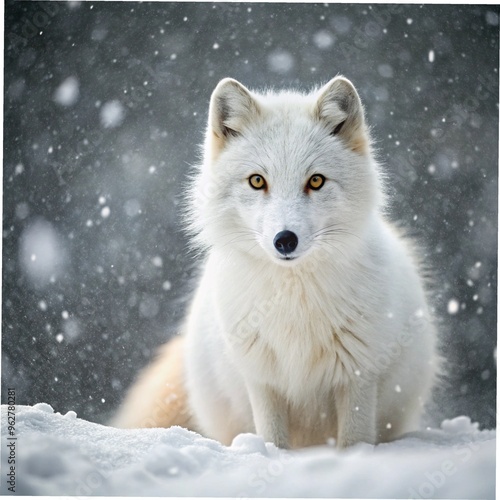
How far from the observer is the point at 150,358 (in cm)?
377

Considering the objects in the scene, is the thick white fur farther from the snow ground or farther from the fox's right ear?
the snow ground

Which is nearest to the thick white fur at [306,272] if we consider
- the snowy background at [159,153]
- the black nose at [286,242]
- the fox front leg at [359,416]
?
the fox front leg at [359,416]

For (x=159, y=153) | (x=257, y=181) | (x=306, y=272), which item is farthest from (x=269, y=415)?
(x=159, y=153)

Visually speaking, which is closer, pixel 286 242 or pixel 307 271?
pixel 286 242

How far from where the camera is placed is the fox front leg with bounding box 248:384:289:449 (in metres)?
2.75

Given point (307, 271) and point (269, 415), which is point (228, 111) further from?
point (269, 415)

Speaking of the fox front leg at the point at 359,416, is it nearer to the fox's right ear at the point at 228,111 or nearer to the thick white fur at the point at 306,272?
the thick white fur at the point at 306,272

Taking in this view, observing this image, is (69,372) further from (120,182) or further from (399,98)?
(399,98)

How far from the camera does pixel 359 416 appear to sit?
2.67 meters

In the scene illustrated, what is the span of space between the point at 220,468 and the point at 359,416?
64 centimetres

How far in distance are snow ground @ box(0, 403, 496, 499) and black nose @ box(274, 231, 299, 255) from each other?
85cm

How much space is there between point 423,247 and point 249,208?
150 centimetres

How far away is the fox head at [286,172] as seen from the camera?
2.46 metres

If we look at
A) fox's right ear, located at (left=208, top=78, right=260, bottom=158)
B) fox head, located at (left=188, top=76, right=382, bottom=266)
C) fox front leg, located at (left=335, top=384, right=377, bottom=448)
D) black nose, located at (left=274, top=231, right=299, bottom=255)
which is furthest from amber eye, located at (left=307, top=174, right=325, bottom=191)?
fox front leg, located at (left=335, top=384, right=377, bottom=448)
